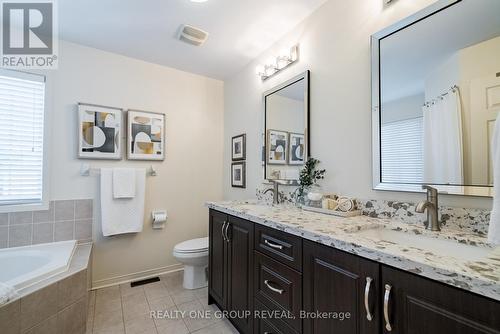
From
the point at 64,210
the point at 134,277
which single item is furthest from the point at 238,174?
the point at 64,210

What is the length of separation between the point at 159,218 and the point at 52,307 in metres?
1.24

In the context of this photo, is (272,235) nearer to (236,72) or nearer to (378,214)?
(378,214)

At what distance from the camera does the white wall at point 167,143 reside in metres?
2.29

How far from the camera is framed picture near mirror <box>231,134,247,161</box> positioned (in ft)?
8.92

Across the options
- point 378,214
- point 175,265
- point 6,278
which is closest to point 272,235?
point 378,214

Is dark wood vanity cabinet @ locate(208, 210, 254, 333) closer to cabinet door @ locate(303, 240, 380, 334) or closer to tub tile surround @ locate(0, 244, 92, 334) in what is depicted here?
cabinet door @ locate(303, 240, 380, 334)

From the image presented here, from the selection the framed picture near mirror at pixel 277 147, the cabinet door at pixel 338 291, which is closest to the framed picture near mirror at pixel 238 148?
the framed picture near mirror at pixel 277 147

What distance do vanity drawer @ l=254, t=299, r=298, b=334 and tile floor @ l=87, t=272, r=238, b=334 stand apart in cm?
44

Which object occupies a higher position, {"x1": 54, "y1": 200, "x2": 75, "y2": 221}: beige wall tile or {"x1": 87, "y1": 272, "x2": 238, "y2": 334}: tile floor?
{"x1": 54, "y1": 200, "x2": 75, "y2": 221}: beige wall tile

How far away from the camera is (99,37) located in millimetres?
2223

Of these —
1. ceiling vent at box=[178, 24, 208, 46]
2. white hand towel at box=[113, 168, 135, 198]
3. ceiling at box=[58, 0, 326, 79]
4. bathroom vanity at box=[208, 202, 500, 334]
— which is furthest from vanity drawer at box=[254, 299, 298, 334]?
ceiling vent at box=[178, 24, 208, 46]

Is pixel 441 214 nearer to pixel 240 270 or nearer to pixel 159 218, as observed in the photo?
pixel 240 270

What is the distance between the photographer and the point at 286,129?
6.89ft

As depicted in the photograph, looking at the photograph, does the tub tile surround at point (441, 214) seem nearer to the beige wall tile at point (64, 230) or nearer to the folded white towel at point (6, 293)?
the folded white towel at point (6, 293)
